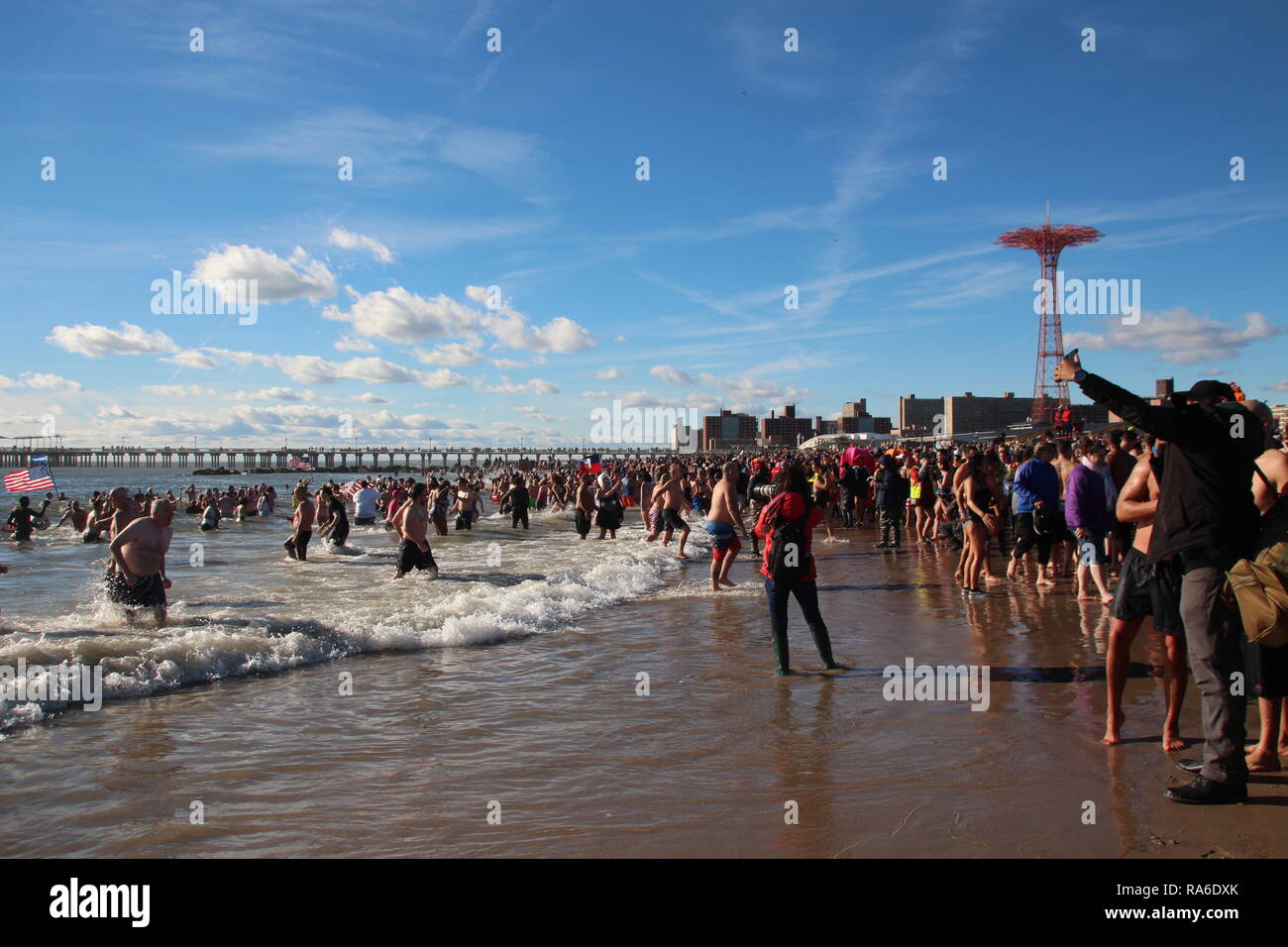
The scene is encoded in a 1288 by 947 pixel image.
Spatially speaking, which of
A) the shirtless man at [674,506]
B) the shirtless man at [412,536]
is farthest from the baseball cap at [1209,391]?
the shirtless man at [674,506]

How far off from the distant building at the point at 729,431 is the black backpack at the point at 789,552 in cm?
16931

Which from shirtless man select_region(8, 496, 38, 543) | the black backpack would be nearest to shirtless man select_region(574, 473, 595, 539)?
the black backpack

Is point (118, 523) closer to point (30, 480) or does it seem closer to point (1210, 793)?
point (1210, 793)

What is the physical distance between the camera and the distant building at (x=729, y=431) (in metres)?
178

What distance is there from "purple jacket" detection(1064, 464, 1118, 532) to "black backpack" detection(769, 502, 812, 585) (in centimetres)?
365

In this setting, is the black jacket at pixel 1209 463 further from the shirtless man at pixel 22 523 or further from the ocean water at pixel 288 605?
the shirtless man at pixel 22 523

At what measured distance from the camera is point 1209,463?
348cm

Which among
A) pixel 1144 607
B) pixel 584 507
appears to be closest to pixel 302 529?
pixel 584 507

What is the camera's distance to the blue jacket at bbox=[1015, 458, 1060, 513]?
9.23 metres

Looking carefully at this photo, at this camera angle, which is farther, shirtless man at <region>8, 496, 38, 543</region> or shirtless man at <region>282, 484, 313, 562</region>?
shirtless man at <region>8, 496, 38, 543</region>
